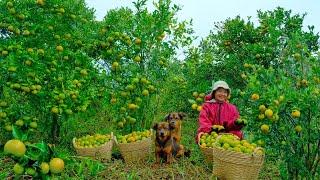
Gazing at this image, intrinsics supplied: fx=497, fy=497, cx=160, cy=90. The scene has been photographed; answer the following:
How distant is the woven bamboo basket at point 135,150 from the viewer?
748 centimetres

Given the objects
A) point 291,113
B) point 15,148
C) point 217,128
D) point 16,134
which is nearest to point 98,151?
point 217,128

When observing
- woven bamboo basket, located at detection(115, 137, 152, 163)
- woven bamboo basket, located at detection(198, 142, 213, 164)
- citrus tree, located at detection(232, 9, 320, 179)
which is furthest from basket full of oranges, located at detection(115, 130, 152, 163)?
citrus tree, located at detection(232, 9, 320, 179)

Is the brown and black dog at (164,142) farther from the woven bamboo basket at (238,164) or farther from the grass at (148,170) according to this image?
the woven bamboo basket at (238,164)

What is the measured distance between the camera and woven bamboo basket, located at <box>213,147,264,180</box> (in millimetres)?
6148

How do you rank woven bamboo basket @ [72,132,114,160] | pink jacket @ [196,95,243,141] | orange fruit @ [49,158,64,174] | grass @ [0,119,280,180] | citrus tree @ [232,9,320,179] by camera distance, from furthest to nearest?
pink jacket @ [196,95,243,141], woven bamboo basket @ [72,132,114,160], grass @ [0,119,280,180], citrus tree @ [232,9,320,179], orange fruit @ [49,158,64,174]

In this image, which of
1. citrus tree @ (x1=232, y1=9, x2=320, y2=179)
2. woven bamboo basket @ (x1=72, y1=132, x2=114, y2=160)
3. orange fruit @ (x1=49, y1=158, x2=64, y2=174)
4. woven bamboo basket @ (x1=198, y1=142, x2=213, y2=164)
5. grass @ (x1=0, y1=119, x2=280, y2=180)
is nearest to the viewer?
orange fruit @ (x1=49, y1=158, x2=64, y2=174)

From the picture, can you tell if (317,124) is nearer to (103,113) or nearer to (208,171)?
(208,171)

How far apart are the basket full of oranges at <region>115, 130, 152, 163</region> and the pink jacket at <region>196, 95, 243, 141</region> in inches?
33.8

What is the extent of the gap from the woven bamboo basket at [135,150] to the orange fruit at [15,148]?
4.90 metres

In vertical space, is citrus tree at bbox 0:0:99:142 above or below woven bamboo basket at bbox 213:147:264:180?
above

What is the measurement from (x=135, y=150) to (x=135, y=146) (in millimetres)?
66

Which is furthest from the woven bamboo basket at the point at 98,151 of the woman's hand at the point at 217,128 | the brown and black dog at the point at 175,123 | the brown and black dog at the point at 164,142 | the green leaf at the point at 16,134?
the green leaf at the point at 16,134

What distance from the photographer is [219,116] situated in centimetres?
803

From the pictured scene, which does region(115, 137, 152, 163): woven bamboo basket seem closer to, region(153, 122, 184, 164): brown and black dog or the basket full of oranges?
the basket full of oranges
